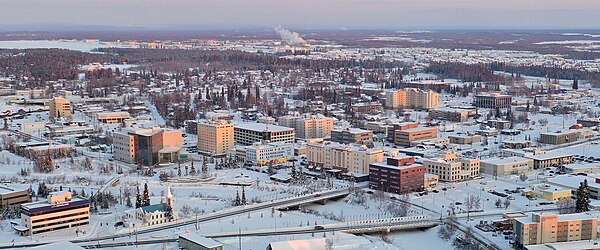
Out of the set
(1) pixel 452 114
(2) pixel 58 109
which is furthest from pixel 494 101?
Answer: (2) pixel 58 109

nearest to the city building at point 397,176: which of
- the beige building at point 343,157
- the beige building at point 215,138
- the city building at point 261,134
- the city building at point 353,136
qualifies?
the beige building at point 343,157

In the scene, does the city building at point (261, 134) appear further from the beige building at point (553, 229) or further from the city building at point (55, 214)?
the beige building at point (553, 229)

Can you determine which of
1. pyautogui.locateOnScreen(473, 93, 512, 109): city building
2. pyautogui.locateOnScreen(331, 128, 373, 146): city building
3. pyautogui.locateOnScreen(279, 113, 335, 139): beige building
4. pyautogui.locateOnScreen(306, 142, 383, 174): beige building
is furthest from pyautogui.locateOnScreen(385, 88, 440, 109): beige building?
pyautogui.locateOnScreen(306, 142, 383, 174): beige building

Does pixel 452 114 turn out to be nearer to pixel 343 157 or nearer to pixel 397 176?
pixel 343 157

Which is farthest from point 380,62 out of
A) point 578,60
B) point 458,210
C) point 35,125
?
point 458,210

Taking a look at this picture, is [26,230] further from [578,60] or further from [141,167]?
[578,60]

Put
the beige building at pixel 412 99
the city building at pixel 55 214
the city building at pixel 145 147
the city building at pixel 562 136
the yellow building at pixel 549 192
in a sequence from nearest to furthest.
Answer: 1. the city building at pixel 55 214
2. the yellow building at pixel 549 192
3. the city building at pixel 145 147
4. the city building at pixel 562 136
5. the beige building at pixel 412 99

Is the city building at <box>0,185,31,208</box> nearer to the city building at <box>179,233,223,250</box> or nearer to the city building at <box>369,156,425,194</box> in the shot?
the city building at <box>179,233,223,250</box>
